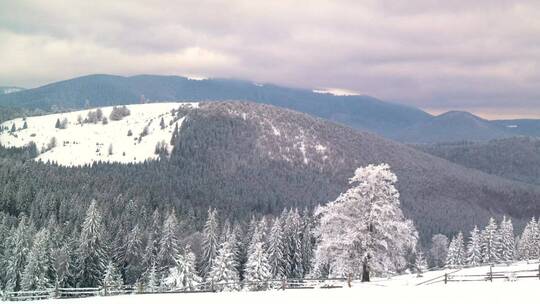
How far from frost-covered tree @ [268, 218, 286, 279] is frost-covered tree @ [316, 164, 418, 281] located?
3891 cm

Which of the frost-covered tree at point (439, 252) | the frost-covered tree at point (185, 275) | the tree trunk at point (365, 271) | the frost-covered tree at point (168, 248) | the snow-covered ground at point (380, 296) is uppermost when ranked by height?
the snow-covered ground at point (380, 296)

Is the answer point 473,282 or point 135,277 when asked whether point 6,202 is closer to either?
point 135,277

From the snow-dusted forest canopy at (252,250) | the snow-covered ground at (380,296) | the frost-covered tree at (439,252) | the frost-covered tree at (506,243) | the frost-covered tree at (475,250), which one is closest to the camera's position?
the snow-covered ground at (380,296)

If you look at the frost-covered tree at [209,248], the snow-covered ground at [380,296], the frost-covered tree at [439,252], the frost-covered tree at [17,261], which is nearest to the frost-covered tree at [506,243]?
the frost-covered tree at [209,248]

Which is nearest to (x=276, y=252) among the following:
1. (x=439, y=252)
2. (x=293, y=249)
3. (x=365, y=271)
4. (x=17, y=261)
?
(x=293, y=249)

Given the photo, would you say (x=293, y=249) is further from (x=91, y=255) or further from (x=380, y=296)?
(x=380, y=296)

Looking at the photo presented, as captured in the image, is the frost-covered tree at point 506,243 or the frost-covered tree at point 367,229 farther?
the frost-covered tree at point 506,243

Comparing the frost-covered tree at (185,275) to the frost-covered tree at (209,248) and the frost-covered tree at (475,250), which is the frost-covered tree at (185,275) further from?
the frost-covered tree at (475,250)

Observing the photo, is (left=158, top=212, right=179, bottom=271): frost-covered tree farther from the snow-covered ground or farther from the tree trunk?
the snow-covered ground

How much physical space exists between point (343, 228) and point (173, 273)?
124 ft

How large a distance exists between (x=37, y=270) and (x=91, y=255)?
46.3ft

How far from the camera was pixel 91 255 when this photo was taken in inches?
3568

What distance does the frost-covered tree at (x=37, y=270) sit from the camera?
246 feet

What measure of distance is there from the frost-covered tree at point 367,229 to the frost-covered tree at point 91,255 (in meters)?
52.9
